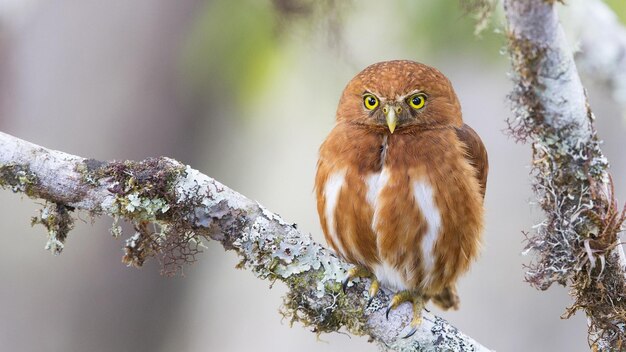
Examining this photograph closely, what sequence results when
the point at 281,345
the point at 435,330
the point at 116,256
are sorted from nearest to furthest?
1. the point at 435,330
2. the point at 116,256
3. the point at 281,345

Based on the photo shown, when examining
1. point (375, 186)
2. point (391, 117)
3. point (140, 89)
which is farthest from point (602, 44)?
point (140, 89)

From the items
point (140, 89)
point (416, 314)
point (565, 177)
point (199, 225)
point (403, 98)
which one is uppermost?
point (140, 89)

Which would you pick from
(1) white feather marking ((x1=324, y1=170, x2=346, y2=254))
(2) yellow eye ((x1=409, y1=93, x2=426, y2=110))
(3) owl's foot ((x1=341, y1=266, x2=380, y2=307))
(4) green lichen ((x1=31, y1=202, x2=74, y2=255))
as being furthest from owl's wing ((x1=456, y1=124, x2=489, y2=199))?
(4) green lichen ((x1=31, y1=202, x2=74, y2=255))

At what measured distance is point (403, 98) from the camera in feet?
11.3

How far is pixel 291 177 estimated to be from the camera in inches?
361

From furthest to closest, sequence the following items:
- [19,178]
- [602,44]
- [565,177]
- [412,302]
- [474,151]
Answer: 1. [602,44]
2. [474,151]
3. [412,302]
4. [19,178]
5. [565,177]

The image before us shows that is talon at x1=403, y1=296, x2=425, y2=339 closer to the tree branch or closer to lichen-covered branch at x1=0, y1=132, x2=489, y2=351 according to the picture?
lichen-covered branch at x1=0, y1=132, x2=489, y2=351

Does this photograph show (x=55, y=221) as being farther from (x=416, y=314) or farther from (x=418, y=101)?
(x=418, y=101)

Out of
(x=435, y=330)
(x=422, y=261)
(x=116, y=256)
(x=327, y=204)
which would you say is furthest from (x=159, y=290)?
(x=435, y=330)

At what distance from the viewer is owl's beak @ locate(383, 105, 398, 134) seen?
10.9ft

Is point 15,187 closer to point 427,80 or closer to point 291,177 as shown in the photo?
point 427,80

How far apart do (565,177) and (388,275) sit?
108 cm

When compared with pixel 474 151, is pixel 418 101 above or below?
above

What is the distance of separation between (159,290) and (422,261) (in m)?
1.70
